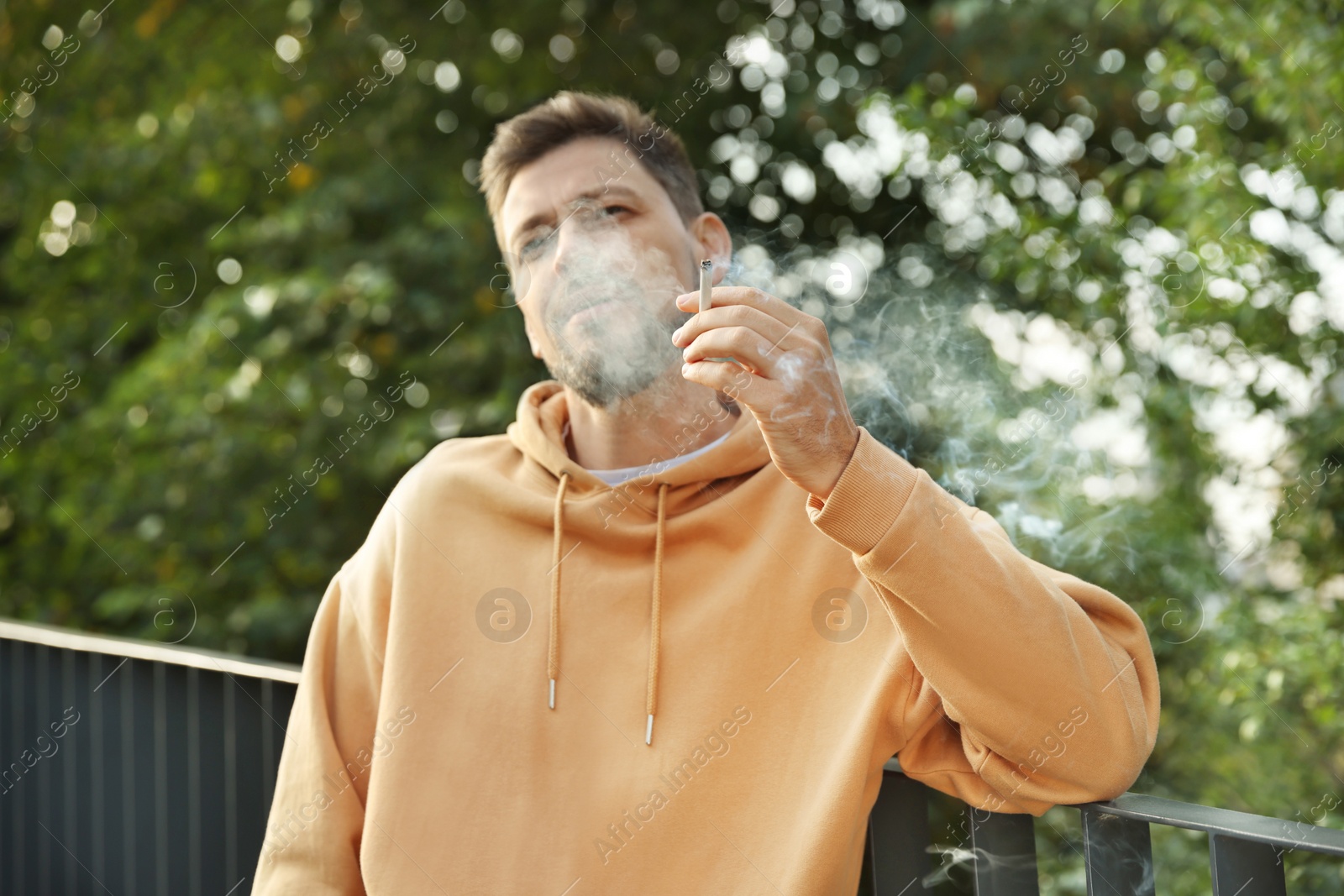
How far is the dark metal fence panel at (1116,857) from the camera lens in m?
1.31

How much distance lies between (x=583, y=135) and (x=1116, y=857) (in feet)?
4.91

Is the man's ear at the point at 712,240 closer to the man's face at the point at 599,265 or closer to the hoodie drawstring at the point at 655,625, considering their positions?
the man's face at the point at 599,265

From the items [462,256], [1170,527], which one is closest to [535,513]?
[1170,527]

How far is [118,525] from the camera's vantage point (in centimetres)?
454

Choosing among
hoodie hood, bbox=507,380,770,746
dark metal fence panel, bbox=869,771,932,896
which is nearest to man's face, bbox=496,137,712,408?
hoodie hood, bbox=507,380,770,746

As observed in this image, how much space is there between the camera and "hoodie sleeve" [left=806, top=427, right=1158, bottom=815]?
4.07 feet

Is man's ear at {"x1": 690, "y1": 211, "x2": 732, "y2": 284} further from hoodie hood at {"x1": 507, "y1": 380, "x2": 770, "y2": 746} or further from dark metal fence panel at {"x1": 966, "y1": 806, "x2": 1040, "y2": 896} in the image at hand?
dark metal fence panel at {"x1": 966, "y1": 806, "x2": 1040, "y2": 896}

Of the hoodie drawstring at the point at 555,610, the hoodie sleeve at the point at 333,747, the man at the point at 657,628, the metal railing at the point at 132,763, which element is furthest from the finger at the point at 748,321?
the metal railing at the point at 132,763

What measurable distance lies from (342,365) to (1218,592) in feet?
10.3

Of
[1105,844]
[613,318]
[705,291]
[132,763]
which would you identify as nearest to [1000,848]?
[1105,844]

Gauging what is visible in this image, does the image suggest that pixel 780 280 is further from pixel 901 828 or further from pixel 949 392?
pixel 901 828

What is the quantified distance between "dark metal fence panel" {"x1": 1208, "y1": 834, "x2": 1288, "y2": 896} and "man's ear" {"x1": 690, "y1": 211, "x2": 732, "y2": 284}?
49.7 inches

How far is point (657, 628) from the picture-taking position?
167 cm

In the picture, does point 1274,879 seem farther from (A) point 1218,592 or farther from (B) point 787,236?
(B) point 787,236
